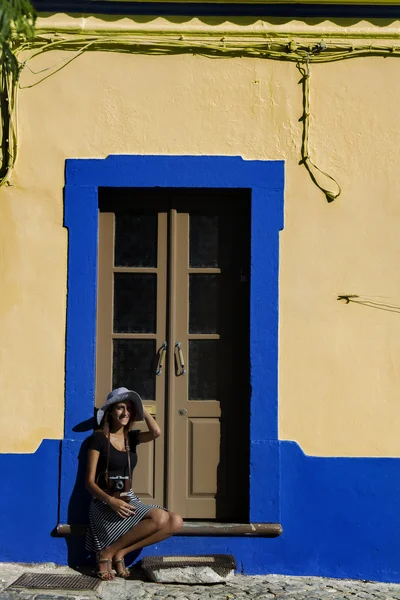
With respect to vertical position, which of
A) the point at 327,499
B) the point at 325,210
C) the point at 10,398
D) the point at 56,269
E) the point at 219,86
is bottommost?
the point at 327,499

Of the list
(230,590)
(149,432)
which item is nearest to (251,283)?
(149,432)

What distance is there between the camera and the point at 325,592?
5664 mm

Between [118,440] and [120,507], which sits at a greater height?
[118,440]

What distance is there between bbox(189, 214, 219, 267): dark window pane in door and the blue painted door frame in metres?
0.33

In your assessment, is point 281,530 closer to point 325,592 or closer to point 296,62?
point 325,592

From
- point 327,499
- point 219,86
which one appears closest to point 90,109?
point 219,86

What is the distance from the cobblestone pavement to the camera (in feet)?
17.9

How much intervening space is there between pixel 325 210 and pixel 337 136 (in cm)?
52

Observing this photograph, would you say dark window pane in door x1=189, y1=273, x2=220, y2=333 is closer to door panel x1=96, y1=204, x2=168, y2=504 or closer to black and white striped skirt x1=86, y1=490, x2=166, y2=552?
door panel x1=96, y1=204, x2=168, y2=504

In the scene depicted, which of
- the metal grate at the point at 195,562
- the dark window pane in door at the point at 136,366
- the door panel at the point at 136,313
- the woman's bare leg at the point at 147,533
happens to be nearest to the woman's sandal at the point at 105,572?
the woman's bare leg at the point at 147,533

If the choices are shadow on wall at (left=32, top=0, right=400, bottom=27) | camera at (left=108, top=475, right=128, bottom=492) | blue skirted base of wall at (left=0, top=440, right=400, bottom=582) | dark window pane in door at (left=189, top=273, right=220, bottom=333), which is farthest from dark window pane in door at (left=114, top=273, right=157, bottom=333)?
Answer: shadow on wall at (left=32, top=0, right=400, bottom=27)

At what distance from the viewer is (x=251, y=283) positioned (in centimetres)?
611

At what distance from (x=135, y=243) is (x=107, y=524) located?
193cm

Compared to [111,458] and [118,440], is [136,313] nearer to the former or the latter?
[118,440]
